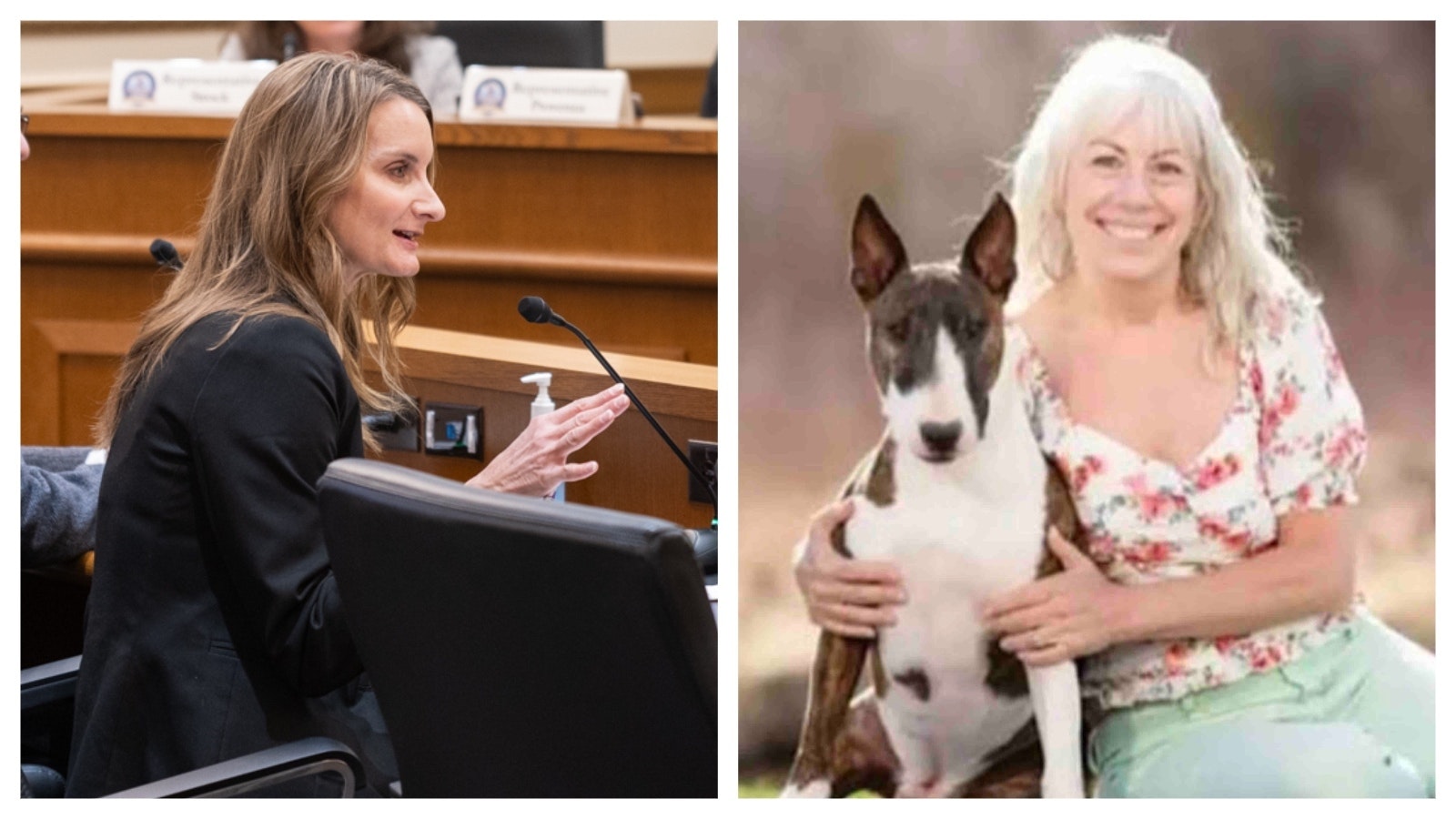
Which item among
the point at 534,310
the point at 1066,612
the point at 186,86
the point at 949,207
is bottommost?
the point at 1066,612

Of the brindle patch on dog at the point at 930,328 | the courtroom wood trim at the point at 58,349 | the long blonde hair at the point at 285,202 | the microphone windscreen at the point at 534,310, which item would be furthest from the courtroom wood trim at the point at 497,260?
the brindle patch on dog at the point at 930,328

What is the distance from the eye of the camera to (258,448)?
4.49 feet

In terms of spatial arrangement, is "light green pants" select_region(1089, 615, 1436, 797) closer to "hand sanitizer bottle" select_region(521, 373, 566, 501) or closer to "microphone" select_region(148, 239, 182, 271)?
"hand sanitizer bottle" select_region(521, 373, 566, 501)

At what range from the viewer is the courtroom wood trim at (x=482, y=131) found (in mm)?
2836

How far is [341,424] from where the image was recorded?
1.47m

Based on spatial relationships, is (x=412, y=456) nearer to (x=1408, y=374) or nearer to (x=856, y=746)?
(x=856, y=746)

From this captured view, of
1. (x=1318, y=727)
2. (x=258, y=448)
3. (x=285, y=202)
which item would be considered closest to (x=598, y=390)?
(x=285, y=202)

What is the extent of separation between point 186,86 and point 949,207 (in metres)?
2.30

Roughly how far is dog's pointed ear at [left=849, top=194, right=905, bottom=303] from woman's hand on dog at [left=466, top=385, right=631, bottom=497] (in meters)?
0.38

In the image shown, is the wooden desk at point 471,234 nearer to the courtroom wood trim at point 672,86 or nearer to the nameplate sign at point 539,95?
the nameplate sign at point 539,95

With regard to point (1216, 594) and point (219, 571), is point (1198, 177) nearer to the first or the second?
point (1216, 594)

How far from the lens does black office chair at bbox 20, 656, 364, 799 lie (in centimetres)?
131

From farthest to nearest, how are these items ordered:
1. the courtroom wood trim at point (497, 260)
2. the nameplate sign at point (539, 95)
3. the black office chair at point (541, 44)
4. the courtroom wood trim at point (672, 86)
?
1. the courtroom wood trim at point (672, 86)
2. the black office chair at point (541, 44)
3. the nameplate sign at point (539, 95)
4. the courtroom wood trim at point (497, 260)

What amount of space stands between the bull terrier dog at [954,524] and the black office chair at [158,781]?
44cm
